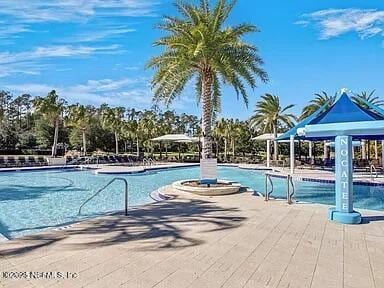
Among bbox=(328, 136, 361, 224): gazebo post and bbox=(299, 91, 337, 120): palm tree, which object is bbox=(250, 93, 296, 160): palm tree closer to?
bbox=(299, 91, 337, 120): palm tree

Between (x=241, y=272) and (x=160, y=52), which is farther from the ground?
(x=160, y=52)

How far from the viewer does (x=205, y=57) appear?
12.4 m

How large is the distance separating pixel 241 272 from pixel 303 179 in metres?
15.2

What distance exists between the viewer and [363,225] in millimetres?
7219

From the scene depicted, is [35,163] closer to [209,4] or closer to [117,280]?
[209,4]

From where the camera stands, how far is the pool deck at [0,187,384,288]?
419cm

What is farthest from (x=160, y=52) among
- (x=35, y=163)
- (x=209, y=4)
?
(x=35, y=163)

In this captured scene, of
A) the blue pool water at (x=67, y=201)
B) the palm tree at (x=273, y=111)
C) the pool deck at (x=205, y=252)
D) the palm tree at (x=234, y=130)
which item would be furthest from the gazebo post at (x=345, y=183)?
the palm tree at (x=234, y=130)

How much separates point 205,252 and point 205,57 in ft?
27.8

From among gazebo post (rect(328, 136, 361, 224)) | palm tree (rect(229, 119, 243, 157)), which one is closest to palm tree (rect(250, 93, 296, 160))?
palm tree (rect(229, 119, 243, 157))

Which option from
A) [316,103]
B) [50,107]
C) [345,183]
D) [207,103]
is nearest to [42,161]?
[50,107]

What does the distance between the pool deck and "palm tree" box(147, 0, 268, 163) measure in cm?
619

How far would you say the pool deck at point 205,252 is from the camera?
13.8ft

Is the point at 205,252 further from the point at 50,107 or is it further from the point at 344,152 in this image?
the point at 50,107
